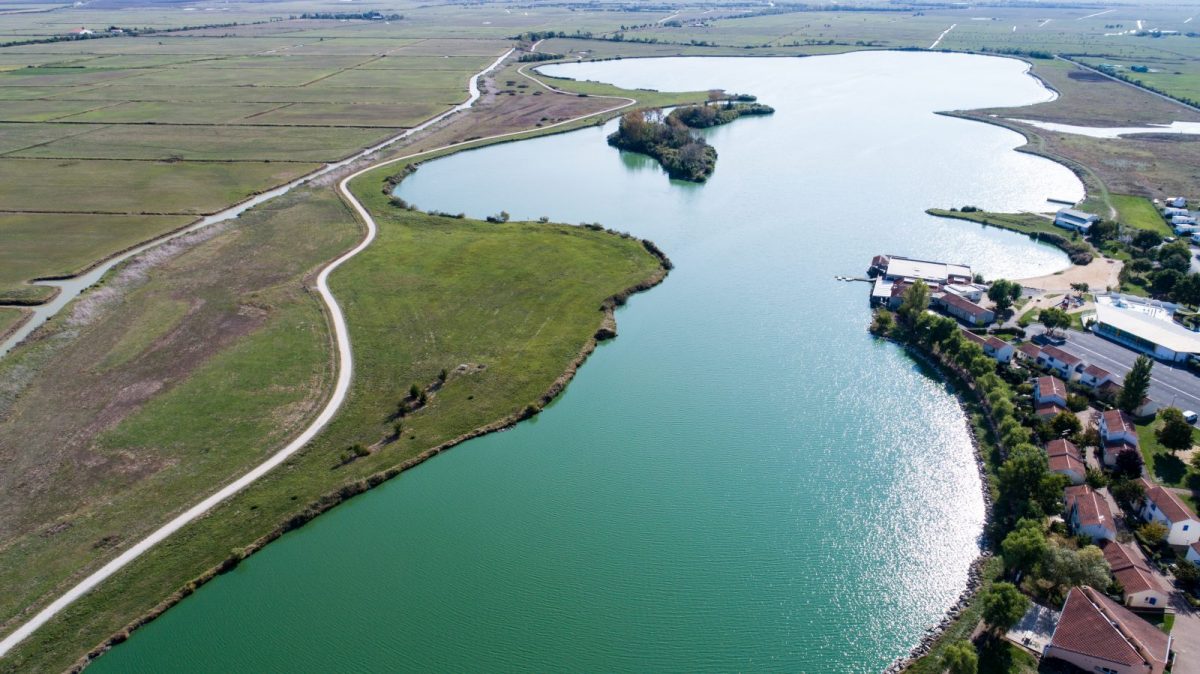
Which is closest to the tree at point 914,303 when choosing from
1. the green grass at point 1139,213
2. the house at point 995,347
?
the house at point 995,347

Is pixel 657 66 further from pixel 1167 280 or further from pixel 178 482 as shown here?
pixel 178 482

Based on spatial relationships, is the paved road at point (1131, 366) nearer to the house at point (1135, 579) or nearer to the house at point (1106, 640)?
the house at point (1135, 579)

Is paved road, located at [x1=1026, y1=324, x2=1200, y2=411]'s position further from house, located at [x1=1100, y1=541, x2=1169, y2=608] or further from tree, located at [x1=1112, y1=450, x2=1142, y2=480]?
house, located at [x1=1100, y1=541, x2=1169, y2=608]

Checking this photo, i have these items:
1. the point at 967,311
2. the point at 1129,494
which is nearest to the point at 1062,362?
the point at 967,311

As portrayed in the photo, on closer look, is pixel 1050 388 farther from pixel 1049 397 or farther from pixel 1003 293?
pixel 1003 293

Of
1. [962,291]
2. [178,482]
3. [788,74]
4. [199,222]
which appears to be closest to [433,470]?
[178,482]

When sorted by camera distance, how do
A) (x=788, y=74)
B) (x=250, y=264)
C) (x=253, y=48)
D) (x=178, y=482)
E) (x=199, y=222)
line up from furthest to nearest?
(x=253, y=48), (x=788, y=74), (x=199, y=222), (x=250, y=264), (x=178, y=482)

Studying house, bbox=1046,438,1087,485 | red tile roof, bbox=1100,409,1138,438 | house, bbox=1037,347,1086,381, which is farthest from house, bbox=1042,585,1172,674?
house, bbox=1037,347,1086,381
